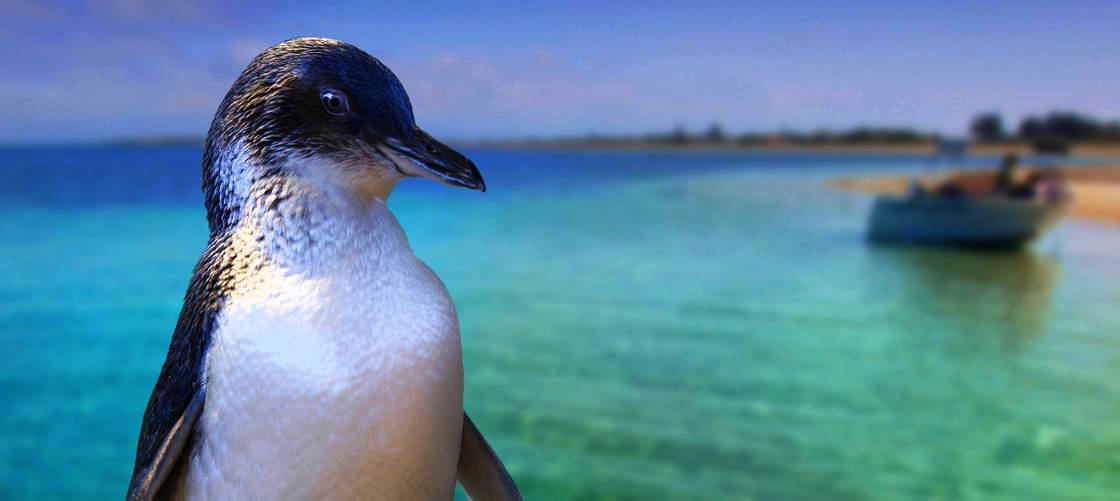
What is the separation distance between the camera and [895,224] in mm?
9203

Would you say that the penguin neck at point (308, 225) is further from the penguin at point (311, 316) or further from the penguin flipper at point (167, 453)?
the penguin flipper at point (167, 453)

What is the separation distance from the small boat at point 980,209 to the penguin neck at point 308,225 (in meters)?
8.86

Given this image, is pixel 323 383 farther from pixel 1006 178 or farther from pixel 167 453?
pixel 1006 178

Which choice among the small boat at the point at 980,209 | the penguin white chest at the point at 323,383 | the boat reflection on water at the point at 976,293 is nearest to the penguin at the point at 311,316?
the penguin white chest at the point at 323,383

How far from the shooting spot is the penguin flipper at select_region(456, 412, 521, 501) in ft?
2.76

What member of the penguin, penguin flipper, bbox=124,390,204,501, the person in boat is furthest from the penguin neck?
the person in boat

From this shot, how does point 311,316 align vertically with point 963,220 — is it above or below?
above

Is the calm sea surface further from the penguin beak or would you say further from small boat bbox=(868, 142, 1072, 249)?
the penguin beak

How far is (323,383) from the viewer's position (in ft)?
2.09

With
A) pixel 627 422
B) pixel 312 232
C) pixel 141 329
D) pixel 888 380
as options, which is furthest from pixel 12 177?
pixel 312 232

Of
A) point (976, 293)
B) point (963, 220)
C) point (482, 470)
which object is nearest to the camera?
point (482, 470)

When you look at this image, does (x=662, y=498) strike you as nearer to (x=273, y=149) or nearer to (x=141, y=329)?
(x=273, y=149)

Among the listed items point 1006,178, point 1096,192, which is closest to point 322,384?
point 1006,178

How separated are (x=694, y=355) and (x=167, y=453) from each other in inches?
186
